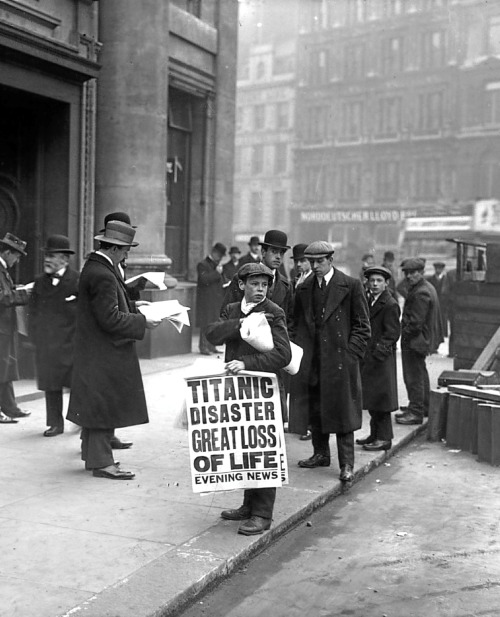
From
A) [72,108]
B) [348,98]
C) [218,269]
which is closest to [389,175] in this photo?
[348,98]

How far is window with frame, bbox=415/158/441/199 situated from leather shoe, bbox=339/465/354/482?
48922 mm

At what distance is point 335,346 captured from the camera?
7.04 m

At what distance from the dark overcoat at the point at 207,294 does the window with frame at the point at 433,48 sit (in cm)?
4258

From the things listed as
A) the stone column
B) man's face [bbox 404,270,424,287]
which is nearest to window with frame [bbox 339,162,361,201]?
the stone column

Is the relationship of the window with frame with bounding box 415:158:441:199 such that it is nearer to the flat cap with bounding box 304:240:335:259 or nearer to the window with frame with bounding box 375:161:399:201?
the window with frame with bounding box 375:161:399:201

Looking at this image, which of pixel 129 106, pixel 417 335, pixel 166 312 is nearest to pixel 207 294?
pixel 129 106

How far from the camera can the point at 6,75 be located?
10.5m

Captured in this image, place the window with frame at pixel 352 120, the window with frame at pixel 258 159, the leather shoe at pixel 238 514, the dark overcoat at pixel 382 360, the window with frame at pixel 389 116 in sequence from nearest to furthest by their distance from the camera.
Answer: the leather shoe at pixel 238 514
the dark overcoat at pixel 382 360
the window with frame at pixel 389 116
the window with frame at pixel 352 120
the window with frame at pixel 258 159

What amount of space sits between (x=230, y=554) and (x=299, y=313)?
266 cm

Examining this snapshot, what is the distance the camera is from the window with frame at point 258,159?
223ft

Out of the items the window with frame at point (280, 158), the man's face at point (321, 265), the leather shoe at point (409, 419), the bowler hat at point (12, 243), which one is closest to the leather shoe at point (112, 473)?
the man's face at point (321, 265)

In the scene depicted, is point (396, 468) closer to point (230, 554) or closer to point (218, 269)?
point (230, 554)

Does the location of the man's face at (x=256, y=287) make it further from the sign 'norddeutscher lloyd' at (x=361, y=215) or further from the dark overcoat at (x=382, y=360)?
the sign 'norddeutscher lloyd' at (x=361, y=215)

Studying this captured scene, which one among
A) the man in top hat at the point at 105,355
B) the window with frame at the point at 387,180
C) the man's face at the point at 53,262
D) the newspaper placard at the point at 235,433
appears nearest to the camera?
the newspaper placard at the point at 235,433
